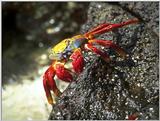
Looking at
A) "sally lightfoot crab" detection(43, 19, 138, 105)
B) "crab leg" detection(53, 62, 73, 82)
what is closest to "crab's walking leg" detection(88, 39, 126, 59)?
"sally lightfoot crab" detection(43, 19, 138, 105)

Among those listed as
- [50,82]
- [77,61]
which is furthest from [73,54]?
[50,82]

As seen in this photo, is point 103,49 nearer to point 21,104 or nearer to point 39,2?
point 21,104

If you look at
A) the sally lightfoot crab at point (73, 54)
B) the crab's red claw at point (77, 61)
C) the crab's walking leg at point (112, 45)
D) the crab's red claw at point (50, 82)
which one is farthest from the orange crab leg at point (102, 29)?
the crab's red claw at point (50, 82)

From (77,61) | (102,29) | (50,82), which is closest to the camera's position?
(77,61)

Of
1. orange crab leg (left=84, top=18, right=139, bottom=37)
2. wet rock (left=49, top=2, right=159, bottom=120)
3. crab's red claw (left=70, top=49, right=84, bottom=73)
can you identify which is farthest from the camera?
orange crab leg (left=84, top=18, right=139, bottom=37)

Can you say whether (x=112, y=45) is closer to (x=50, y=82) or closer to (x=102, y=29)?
(x=102, y=29)

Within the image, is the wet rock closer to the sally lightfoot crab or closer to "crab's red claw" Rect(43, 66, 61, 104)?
the sally lightfoot crab
